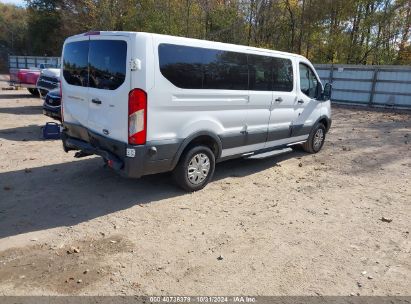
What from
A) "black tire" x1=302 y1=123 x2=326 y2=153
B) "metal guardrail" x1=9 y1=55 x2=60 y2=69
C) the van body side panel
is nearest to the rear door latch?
the van body side panel

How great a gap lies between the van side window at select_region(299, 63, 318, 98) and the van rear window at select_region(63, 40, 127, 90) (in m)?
4.06

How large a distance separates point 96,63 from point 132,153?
138cm

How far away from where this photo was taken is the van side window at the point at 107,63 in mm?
4527

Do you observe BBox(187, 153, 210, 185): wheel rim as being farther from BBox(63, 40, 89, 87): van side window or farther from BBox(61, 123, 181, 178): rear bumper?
BBox(63, 40, 89, 87): van side window

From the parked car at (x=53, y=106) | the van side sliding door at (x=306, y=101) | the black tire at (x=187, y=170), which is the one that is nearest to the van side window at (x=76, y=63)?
the black tire at (x=187, y=170)

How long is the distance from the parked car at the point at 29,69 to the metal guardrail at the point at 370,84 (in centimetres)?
1427

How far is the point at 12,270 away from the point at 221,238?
2.17 meters

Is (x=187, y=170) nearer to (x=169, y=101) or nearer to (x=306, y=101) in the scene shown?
(x=169, y=101)

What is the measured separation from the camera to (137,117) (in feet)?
14.8

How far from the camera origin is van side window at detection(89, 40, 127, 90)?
453 cm

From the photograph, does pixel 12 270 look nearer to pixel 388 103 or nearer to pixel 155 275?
pixel 155 275

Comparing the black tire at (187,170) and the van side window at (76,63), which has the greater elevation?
the van side window at (76,63)

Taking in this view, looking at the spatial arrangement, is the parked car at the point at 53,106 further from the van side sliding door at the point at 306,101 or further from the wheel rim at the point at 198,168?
the van side sliding door at the point at 306,101

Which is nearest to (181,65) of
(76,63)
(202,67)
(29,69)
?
(202,67)
